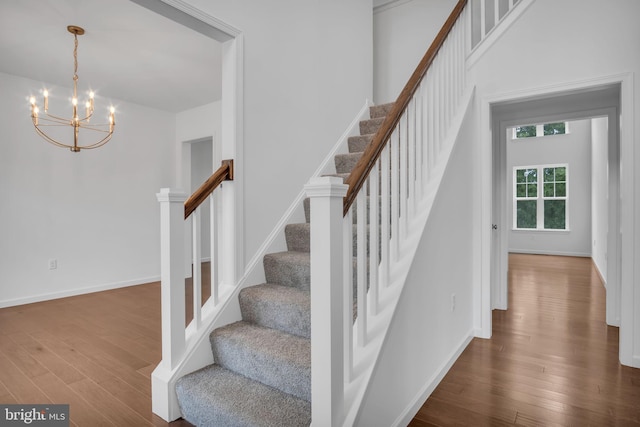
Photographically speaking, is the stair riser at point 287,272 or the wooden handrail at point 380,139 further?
the stair riser at point 287,272

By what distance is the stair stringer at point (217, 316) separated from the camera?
1898 mm

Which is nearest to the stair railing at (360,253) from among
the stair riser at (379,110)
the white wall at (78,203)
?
the stair riser at (379,110)

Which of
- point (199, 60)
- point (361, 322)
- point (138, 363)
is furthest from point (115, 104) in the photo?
point (361, 322)

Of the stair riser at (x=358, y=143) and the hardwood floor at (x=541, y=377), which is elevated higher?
the stair riser at (x=358, y=143)

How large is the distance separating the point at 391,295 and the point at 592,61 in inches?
96.4

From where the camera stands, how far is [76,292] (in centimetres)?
461

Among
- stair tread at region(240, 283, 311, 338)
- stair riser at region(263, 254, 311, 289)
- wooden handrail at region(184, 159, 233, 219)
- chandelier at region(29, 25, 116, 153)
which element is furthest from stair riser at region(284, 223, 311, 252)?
chandelier at region(29, 25, 116, 153)

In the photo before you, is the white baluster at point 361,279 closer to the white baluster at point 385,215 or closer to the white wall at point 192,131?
the white baluster at point 385,215

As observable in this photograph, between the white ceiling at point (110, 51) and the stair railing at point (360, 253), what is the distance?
2.31m

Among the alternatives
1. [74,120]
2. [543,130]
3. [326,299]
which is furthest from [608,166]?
[543,130]

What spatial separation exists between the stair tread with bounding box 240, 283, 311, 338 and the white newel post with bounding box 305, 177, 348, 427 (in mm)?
603

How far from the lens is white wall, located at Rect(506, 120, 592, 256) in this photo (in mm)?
8023

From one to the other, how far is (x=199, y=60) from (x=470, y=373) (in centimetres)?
388

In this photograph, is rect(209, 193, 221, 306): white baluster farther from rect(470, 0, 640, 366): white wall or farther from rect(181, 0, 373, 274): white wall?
rect(470, 0, 640, 366): white wall
